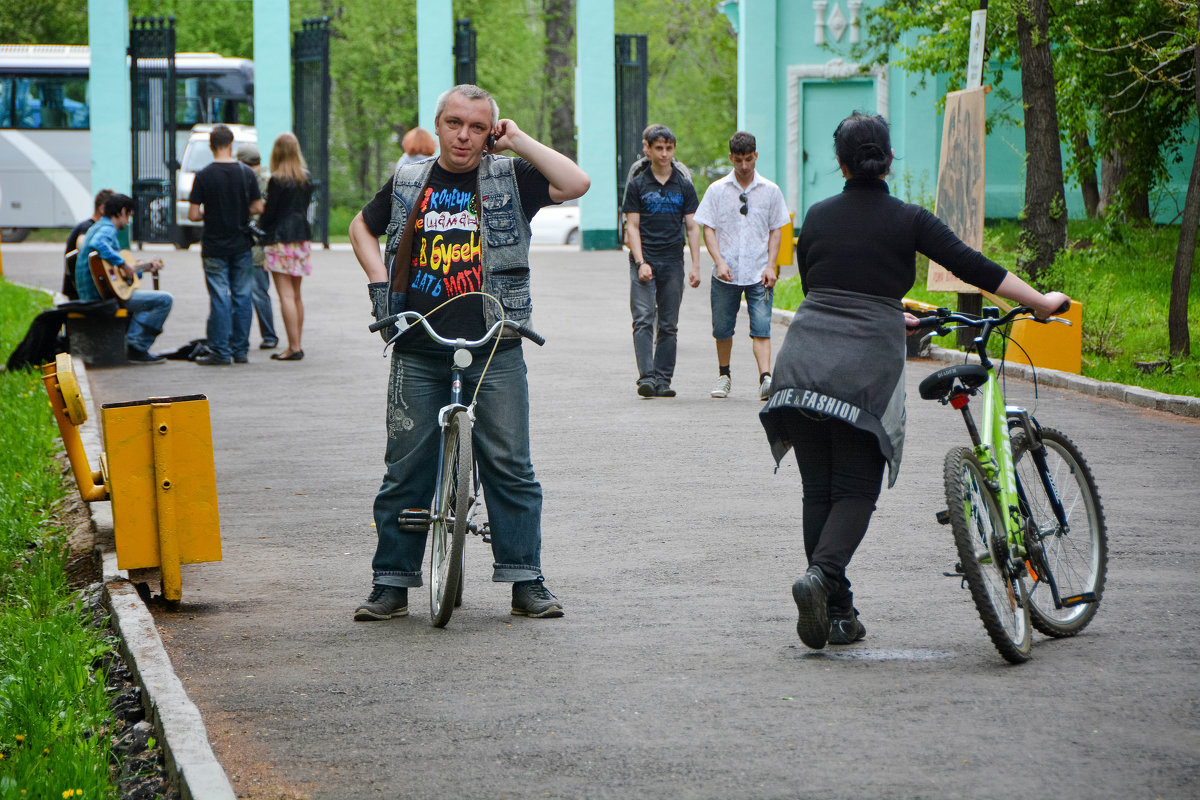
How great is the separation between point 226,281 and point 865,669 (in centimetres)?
996

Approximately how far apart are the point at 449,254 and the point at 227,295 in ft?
27.9

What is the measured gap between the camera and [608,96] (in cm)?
2988

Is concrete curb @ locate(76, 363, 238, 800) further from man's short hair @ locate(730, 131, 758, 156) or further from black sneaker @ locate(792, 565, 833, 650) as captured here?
man's short hair @ locate(730, 131, 758, 156)

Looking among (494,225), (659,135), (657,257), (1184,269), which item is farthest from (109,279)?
(1184,269)

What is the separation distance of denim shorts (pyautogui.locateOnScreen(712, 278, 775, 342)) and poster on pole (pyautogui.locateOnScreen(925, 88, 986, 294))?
2.48m

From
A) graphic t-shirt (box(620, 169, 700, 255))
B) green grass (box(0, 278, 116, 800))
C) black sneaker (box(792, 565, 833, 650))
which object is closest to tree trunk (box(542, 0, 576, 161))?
graphic t-shirt (box(620, 169, 700, 255))

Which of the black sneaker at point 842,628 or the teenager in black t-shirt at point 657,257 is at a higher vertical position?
the teenager in black t-shirt at point 657,257

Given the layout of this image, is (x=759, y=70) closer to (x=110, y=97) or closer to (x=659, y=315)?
(x=110, y=97)

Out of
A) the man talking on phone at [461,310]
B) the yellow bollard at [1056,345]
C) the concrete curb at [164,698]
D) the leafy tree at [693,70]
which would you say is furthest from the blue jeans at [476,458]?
the leafy tree at [693,70]

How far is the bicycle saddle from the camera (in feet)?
17.2

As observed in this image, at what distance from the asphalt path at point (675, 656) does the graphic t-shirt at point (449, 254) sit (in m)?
1.17

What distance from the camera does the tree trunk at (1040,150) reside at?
15.3 metres

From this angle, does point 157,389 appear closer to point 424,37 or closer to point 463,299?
point 463,299

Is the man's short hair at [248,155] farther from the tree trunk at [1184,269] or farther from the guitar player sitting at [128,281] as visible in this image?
the tree trunk at [1184,269]
